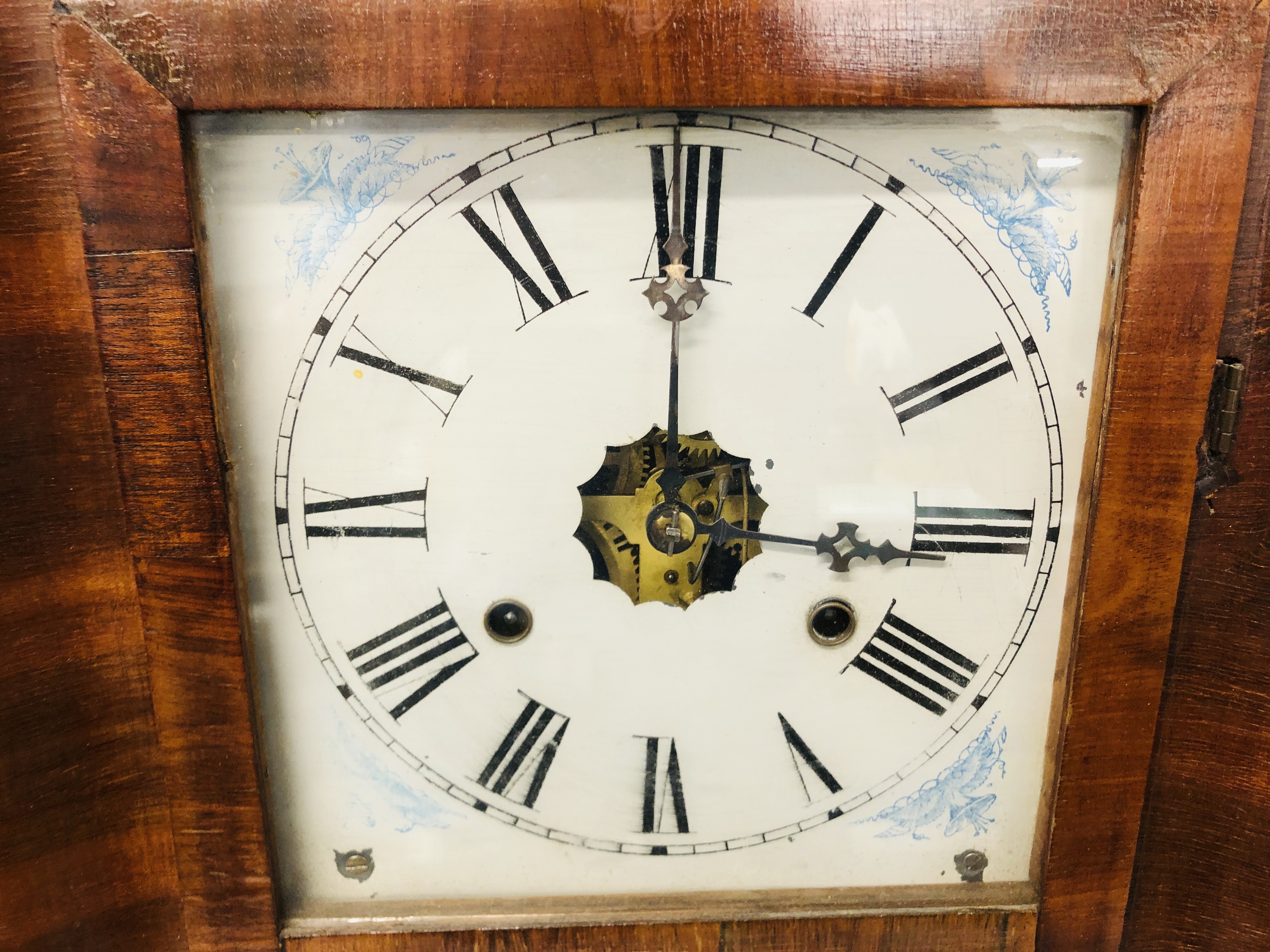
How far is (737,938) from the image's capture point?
80 cm

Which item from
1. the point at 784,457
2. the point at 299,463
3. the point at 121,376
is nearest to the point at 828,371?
the point at 784,457

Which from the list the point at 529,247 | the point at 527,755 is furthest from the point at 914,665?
the point at 529,247

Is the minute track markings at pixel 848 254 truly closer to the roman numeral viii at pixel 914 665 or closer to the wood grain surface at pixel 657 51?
the wood grain surface at pixel 657 51

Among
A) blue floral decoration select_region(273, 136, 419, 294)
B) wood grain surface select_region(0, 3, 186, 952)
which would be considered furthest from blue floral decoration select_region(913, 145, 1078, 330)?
wood grain surface select_region(0, 3, 186, 952)

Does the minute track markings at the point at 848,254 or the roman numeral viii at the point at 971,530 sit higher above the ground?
the minute track markings at the point at 848,254

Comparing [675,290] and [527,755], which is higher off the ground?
[675,290]

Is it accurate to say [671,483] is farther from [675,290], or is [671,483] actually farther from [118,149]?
[118,149]

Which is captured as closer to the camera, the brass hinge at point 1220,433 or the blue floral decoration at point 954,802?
the brass hinge at point 1220,433

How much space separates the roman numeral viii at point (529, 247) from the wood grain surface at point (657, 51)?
8cm

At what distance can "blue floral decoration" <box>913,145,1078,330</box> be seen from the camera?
700 millimetres

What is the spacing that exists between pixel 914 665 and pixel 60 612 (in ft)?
2.51

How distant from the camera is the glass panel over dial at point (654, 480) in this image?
0.70m

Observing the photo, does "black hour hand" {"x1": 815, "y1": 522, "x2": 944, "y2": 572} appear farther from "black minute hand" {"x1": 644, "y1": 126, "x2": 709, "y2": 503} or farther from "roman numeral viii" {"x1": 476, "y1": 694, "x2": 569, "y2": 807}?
"roman numeral viii" {"x1": 476, "y1": 694, "x2": 569, "y2": 807}

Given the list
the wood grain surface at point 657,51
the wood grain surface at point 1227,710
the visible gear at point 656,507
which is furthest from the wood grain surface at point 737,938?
the wood grain surface at point 657,51
